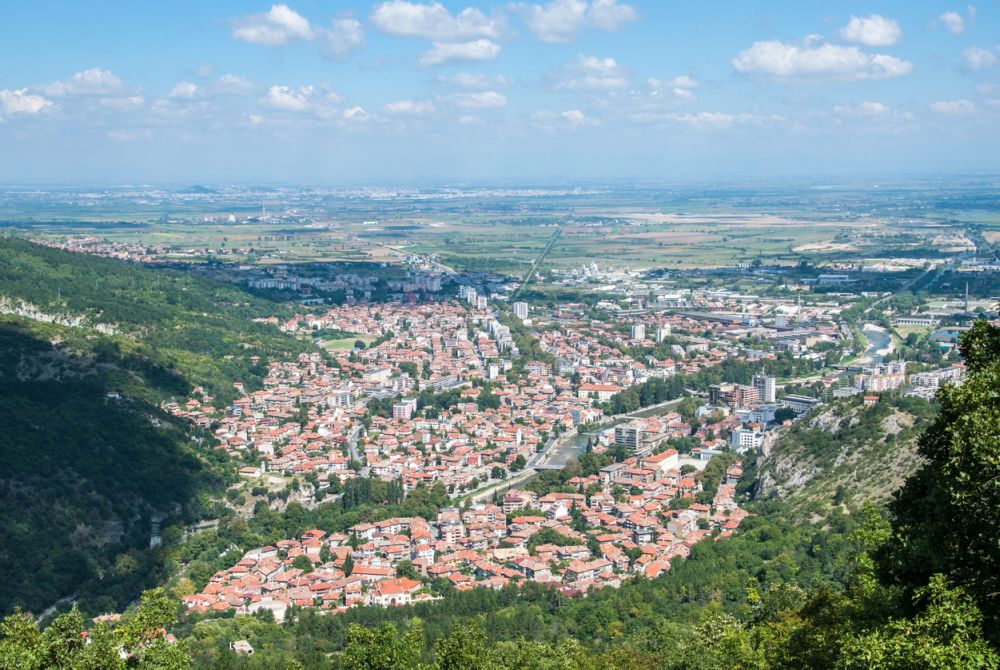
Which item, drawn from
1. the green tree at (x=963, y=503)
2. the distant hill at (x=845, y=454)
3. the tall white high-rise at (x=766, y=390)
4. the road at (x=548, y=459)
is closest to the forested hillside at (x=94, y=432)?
the road at (x=548, y=459)

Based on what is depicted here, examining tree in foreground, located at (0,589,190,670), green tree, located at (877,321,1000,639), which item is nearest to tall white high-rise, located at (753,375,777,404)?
green tree, located at (877,321,1000,639)

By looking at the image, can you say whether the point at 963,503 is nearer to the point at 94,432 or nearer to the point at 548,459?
the point at 94,432

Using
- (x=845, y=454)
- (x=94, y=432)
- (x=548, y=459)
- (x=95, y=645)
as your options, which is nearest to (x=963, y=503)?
(x=95, y=645)

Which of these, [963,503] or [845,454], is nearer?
[963,503]

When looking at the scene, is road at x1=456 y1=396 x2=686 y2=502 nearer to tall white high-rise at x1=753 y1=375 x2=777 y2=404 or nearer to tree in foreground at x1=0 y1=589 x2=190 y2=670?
tall white high-rise at x1=753 y1=375 x2=777 y2=404

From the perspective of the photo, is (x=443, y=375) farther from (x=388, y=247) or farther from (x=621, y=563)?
(x=388, y=247)
